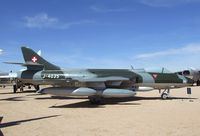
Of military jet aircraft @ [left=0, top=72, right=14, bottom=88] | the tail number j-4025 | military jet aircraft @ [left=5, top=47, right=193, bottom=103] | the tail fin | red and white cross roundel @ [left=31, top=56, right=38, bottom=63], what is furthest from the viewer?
military jet aircraft @ [left=0, top=72, right=14, bottom=88]

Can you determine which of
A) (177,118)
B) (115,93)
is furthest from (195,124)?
(115,93)

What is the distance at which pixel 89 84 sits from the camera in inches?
757

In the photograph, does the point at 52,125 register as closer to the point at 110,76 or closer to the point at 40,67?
the point at 110,76

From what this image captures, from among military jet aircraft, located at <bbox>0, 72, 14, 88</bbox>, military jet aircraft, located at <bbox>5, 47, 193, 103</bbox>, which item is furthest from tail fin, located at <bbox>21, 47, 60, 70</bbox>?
military jet aircraft, located at <bbox>0, 72, 14, 88</bbox>

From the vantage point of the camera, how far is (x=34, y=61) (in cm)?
2273

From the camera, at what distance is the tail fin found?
22.0 metres

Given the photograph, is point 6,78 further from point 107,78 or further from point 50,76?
point 107,78

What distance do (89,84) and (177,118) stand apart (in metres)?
8.36

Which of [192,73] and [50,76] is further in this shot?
[192,73]

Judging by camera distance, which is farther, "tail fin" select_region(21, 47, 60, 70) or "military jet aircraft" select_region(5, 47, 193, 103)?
"tail fin" select_region(21, 47, 60, 70)

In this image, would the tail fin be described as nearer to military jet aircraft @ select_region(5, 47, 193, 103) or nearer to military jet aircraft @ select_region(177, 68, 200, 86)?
military jet aircraft @ select_region(5, 47, 193, 103)

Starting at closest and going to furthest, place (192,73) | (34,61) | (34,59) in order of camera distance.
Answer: (34,61) < (34,59) < (192,73)

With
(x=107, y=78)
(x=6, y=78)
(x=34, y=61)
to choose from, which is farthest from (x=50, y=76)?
(x=6, y=78)

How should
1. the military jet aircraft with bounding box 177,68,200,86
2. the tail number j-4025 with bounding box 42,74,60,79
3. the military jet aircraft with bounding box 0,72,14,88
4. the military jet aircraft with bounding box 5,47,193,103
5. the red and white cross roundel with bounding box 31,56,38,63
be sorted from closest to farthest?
1. the military jet aircraft with bounding box 5,47,193,103
2. the tail number j-4025 with bounding box 42,74,60,79
3. the red and white cross roundel with bounding box 31,56,38,63
4. the military jet aircraft with bounding box 177,68,200,86
5. the military jet aircraft with bounding box 0,72,14,88
